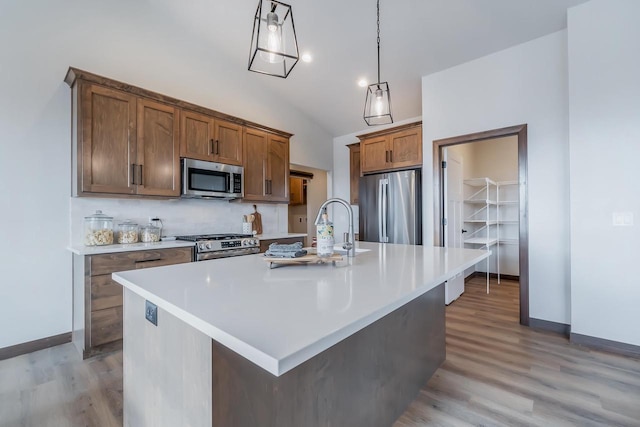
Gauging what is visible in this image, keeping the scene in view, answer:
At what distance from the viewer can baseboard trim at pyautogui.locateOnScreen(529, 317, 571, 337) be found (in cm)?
276

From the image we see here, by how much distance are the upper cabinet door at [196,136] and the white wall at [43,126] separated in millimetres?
605

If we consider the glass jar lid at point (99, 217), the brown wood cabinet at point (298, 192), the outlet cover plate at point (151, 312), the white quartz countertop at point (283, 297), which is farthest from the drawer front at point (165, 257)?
the brown wood cabinet at point (298, 192)

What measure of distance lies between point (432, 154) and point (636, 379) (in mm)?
2610

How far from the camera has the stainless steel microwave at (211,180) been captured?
3.17 metres

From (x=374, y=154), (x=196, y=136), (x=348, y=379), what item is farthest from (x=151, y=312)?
(x=374, y=154)

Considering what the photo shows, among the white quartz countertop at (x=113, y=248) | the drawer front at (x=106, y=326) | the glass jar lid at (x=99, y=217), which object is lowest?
the drawer front at (x=106, y=326)

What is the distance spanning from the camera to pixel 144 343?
1160mm

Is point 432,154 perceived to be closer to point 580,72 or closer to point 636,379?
point 580,72

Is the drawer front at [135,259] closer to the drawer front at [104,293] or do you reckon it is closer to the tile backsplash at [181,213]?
the drawer front at [104,293]

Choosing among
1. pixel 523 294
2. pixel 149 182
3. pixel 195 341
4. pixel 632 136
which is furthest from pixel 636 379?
pixel 149 182

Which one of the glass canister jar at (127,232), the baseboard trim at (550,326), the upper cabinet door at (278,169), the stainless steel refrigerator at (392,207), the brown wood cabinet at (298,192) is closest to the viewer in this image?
the baseboard trim at (550,326)

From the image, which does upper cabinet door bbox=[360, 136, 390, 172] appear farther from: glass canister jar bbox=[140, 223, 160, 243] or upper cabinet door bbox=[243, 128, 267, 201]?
glass canister jar bbox=[140, 223, 160, 243]

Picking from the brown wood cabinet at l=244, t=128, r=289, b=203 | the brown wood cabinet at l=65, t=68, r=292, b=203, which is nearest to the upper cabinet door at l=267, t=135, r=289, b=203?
the brown wood cabinet at l=244, t=128, r=289, b=203

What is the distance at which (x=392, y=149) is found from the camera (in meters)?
4.11
